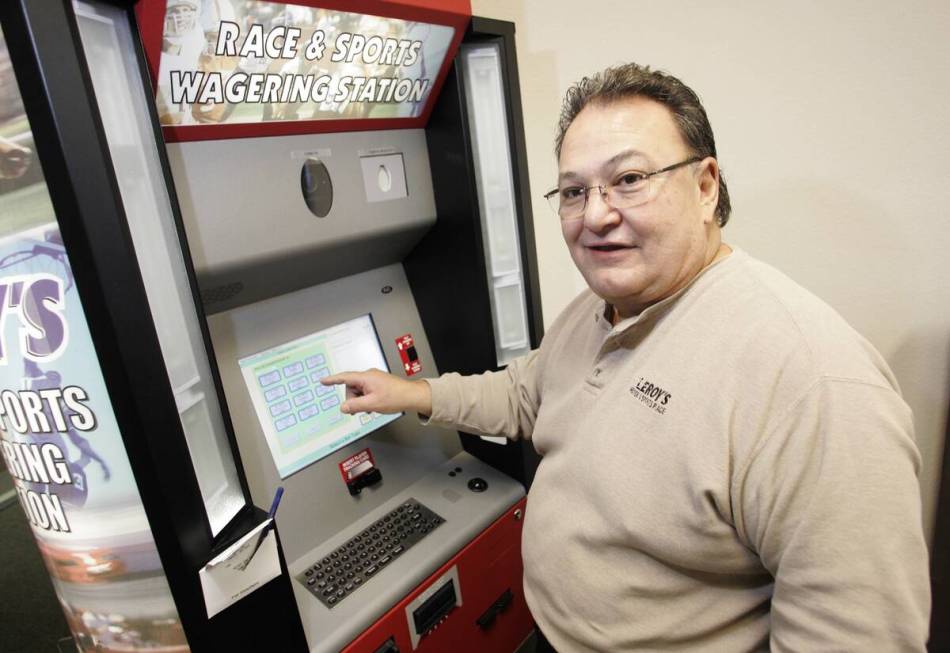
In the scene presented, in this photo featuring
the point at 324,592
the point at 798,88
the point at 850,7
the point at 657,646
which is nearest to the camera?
the point at 657,646

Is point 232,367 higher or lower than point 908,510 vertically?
higher

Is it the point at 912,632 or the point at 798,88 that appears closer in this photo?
the point at 912,632

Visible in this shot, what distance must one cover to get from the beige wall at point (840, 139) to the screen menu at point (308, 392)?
118 centimetres

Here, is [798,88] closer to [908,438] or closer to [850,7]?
[850,7]

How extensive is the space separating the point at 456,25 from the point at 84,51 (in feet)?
A: 2.50

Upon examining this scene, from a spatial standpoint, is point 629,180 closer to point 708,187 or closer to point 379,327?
point 708,187

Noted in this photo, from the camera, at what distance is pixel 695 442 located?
784 mm

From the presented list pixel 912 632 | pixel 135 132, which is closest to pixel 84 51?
pixel 135 132

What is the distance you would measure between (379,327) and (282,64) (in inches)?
27.9

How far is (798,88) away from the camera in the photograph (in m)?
1.47

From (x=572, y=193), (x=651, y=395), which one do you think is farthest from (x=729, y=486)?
(x=572, y=193)

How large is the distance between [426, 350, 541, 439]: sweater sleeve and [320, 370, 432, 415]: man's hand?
35 millimetres

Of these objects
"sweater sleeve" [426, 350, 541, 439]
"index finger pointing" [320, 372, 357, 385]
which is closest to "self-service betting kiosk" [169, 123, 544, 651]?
"index finger pointing" [320, 372, 357, 385]

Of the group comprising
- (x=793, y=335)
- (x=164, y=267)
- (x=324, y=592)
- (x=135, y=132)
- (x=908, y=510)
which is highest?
(x=135, y=132)
